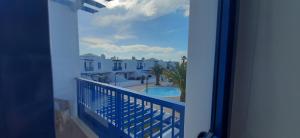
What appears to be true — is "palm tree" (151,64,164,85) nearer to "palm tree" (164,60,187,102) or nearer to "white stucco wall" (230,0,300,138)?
"palm tree" (164,60,187,102)

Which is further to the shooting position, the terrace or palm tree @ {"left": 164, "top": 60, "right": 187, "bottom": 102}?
palm tree @ {"left": 164, "top": 60, "right": 187, "bottom": 102}

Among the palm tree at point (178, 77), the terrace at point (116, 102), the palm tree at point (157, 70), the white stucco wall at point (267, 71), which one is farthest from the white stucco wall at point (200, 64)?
the palm tree at point (157, 70)

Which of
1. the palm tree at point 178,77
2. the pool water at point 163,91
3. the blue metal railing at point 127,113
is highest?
the palm tree at point 178,77

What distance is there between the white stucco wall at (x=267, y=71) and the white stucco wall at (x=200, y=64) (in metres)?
0.12

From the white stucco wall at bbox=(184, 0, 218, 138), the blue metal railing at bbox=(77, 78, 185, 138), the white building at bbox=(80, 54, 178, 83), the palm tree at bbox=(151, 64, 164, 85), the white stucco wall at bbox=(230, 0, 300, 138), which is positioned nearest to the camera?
the white stucco wall at bbox=(230, 0, 300, 138)

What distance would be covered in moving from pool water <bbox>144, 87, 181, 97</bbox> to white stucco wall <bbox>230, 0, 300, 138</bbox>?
598 mm

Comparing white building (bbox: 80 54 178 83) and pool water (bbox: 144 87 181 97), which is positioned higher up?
white building (bbox: 80 54 178 83)

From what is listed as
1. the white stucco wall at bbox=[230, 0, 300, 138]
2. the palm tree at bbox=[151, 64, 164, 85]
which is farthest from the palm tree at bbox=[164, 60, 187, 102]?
the white stucco wall at bbox=[230, 0, 300, 138]

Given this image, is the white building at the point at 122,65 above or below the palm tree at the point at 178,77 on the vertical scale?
above

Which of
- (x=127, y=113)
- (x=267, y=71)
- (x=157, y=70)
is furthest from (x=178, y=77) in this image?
(x=127, y=113)

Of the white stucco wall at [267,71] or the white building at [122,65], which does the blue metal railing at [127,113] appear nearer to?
the white building at [122,65]

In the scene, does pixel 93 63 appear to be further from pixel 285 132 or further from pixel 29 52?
pixel 285 132

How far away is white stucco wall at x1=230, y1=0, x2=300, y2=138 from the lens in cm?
59

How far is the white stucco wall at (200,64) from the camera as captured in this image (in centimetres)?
80
